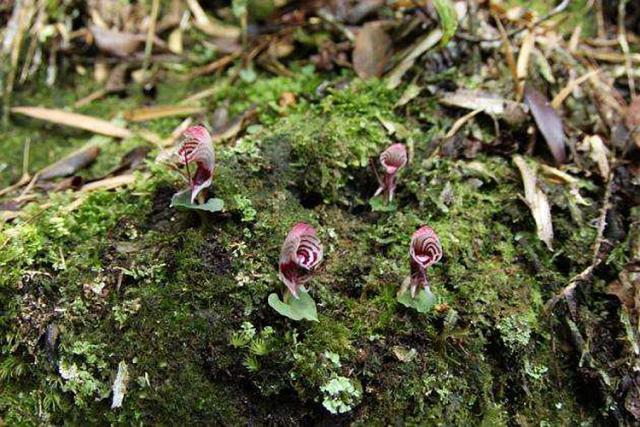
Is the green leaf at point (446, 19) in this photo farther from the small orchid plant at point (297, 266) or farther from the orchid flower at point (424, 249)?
the small orchid plant at point (297, 266)

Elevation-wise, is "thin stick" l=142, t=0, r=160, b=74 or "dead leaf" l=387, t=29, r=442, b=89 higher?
"dead leaf" l=387, t=29, r=442, b=89

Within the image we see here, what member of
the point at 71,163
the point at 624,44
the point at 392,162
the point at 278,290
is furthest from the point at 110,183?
the point at 624,44

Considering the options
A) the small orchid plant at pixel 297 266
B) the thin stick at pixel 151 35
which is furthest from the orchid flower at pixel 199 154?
the thin stick at pixel 151 35

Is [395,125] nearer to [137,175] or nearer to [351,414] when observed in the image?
[137,175]

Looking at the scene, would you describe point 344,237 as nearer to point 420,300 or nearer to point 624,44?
point 420,300

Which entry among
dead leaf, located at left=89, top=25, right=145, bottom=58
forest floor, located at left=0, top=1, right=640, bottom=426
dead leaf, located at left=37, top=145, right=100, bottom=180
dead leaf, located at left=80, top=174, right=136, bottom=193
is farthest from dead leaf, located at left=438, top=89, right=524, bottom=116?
dead leaf, located at left=89, top=25, right=145, bottom=58

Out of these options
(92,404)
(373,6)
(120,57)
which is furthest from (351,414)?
(120,57)

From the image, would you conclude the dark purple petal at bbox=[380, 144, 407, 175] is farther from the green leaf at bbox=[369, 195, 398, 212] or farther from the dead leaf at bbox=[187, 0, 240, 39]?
the dead leaf at bbox=[187, 0, 240, 39]
